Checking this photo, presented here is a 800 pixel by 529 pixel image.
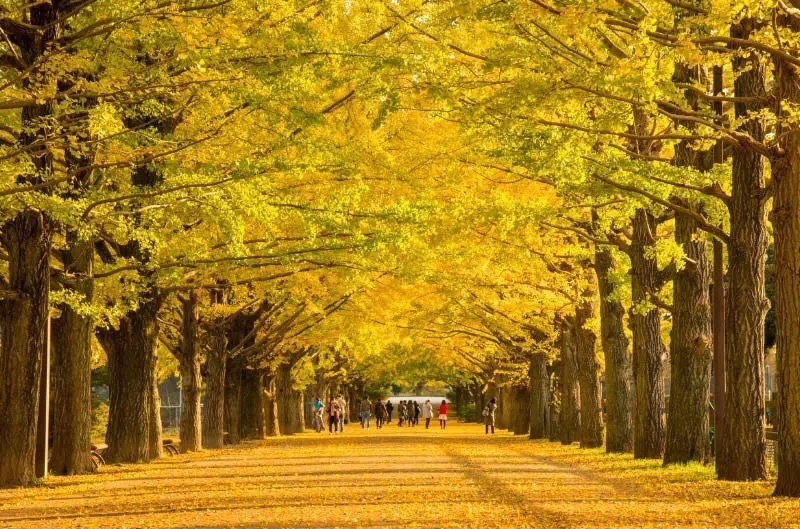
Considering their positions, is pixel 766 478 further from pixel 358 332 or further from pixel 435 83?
pixel 358 332

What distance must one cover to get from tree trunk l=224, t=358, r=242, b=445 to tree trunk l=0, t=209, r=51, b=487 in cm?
2188

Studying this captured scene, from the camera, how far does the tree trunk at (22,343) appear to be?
61.1 ft

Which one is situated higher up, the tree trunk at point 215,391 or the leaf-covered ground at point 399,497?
the tree trunk at point 215,391

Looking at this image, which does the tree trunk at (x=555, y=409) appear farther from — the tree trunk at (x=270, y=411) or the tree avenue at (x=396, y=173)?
the tree trunk at (x=270, y=411)

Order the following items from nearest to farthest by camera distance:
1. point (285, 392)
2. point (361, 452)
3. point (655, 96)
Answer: point (655, 96), point (361, 452), point (285, 392)

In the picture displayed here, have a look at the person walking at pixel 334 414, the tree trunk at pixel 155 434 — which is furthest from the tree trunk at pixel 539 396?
the tree trunk at pixel 155 434

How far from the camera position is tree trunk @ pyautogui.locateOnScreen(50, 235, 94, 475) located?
2194 cm

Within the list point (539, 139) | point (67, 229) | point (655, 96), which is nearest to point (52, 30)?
point (67, 229)

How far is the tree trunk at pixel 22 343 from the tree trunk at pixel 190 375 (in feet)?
46.8

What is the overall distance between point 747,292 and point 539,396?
26.9 metres

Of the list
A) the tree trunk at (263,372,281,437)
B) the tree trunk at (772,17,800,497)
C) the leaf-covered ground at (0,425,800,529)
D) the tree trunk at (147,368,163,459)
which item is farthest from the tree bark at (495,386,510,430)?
the tree trunk at (772,17,800,497)

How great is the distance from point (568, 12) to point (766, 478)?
10.0 m

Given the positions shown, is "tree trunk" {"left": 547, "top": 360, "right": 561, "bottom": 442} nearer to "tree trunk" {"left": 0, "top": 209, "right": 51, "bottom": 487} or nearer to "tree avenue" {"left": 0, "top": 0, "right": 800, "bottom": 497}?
"tree avenue" {"left": 0, "top": 0, "right": 800, "bottom": 497}

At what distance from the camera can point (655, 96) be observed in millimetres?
14406
